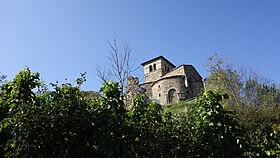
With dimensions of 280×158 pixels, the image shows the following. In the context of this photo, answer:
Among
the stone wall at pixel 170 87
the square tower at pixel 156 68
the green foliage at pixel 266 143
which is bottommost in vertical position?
the green foliage at pixel 266 143

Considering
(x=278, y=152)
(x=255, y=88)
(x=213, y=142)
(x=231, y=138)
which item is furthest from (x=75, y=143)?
(x=255, y=88)

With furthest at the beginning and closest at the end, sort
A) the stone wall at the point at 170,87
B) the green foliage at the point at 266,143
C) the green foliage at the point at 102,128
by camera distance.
Answer: the stone wall at the point at 170,87 → the green foliage at the point at 266,143 → the green foliage at the point at 102,128

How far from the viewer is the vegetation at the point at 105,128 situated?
4062mm

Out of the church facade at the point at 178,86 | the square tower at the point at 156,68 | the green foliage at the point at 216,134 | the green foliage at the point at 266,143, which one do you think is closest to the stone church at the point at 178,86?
the church facade at the point at 178,86

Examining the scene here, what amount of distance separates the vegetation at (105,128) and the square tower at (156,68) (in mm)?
46530

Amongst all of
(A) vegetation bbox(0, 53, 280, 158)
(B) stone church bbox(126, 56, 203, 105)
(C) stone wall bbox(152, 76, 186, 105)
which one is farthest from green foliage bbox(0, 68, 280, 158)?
(C) stone wall bbox(152, 76, 186, 105)

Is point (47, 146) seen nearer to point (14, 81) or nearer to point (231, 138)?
point (14, 81)

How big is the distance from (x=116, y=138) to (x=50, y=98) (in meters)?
1.32

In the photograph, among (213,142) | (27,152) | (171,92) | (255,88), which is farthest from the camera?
(171,92)

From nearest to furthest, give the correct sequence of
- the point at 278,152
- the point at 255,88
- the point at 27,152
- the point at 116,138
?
1. the point at 27,152
2. the point at 116,138
3. the point at 278,152
4. the point at 255,88

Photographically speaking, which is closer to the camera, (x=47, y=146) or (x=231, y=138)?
(x=47, y=146)

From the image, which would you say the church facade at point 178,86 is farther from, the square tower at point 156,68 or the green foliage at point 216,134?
the green foliage at point 216,134

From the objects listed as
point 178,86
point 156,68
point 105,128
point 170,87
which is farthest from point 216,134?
point 156,68

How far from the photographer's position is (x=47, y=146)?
13.4 ft
